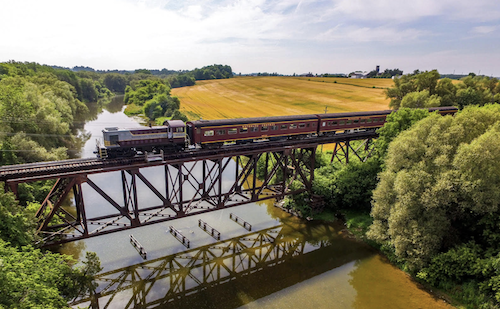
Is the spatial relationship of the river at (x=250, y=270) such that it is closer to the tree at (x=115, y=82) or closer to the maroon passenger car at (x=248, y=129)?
the maroon passenger car at (x=248, y=129)

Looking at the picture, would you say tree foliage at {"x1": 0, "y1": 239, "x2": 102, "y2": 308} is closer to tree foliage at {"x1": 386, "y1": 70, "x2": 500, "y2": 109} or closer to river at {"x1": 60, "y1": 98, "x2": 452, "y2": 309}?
river at {"x1": 60, "y1": 98, "x2": 452, "y2": 309}

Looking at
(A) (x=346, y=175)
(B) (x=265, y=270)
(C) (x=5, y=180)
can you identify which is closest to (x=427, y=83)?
(A) (x=346, y=175)

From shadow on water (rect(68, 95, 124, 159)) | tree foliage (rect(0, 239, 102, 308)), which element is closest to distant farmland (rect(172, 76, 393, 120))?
shadow on water (rect(68, 95, 124, 159))

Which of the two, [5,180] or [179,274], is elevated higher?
[5,180]

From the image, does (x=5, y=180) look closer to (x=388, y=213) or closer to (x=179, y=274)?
(x=179, y=274)

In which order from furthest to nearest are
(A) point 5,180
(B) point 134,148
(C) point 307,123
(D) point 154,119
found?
1. (D) point 154,119
2. (C) point 307,123
3. (B) point 134,148
4. (A) point 5,180

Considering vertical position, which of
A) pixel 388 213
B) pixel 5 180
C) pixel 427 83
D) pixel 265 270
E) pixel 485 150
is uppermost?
pixel 427 83

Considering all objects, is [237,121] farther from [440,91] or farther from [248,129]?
[440,91]
